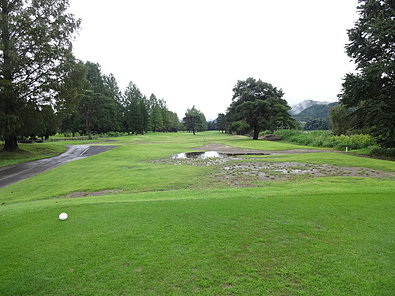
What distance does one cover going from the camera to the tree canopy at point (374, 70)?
1862cm

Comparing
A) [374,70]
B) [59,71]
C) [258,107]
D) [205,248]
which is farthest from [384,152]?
[59,71]

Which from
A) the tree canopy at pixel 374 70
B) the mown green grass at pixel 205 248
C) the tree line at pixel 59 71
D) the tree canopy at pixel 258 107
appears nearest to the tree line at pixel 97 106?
the tree line at pixel 59 71

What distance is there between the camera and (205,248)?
13.2ft

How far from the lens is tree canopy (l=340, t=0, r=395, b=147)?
1862 cm

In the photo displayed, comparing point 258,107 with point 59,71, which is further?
point 258,107

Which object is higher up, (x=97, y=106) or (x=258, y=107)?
(x=97, y=106)

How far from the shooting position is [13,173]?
16.2m

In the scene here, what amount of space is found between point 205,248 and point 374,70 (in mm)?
21253

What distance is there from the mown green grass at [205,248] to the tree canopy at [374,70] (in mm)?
15859

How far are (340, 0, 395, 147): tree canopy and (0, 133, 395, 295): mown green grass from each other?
624 inches

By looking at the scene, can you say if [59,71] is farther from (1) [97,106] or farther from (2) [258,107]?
(1) [97,106]

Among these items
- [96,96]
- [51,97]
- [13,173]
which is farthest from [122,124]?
[13,173]

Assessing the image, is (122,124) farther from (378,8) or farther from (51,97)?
(378,8)

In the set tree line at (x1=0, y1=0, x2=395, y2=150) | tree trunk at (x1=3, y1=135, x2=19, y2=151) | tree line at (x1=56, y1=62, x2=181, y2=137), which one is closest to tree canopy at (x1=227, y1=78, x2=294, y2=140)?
tree line at (x1=0, y1=0, x2=395, y2=150)
